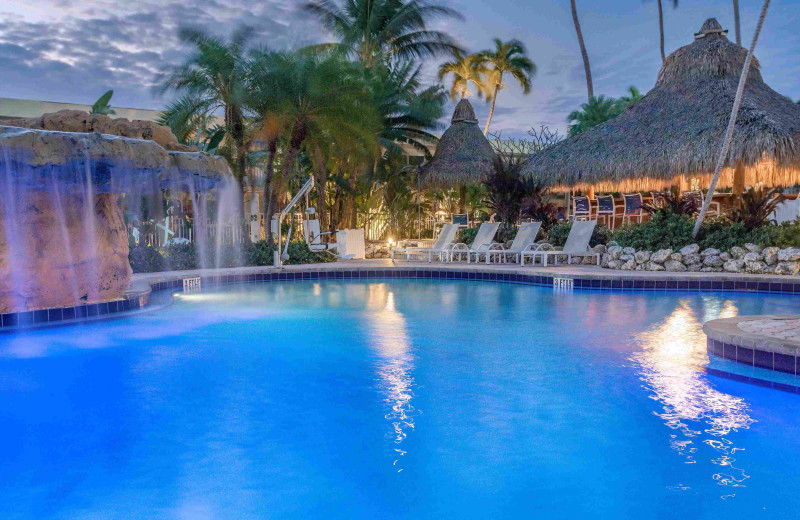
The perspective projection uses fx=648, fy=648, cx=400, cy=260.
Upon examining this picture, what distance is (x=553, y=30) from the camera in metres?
26.5

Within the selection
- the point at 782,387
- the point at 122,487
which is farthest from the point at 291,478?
the point at 782,387

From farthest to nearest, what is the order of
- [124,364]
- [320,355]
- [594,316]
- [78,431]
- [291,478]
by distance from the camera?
1. [594,316]
2. [320,355]
3. [124,364]
4. [78,431]
5. [291,478]

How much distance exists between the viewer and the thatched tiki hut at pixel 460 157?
62.4 ft

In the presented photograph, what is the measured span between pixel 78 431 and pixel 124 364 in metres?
1.69

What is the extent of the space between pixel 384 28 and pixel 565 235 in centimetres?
1088

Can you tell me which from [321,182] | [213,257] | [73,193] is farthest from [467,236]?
[73,193]

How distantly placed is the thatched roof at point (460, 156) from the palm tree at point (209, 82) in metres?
6.08

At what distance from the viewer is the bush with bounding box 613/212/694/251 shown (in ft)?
39.1

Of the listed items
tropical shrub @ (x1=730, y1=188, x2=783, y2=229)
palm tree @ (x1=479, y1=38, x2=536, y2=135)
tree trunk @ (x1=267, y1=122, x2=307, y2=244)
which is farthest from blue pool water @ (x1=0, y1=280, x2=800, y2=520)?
palm tree @ (x1=479, y1=38, x2=536, y2=135)

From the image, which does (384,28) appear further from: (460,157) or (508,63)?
(508,63)

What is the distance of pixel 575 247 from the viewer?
42.5ft

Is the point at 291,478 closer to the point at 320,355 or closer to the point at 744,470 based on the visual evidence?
the point at 744,470

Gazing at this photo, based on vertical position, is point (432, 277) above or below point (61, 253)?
below

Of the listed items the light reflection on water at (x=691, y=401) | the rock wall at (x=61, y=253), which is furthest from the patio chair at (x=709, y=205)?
the rock wall at (x=61, y=253)
